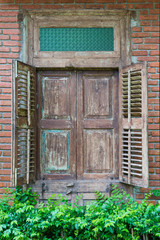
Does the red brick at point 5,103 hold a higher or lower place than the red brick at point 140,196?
higher

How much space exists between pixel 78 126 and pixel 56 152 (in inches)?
20.5

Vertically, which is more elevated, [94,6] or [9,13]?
[94,6]

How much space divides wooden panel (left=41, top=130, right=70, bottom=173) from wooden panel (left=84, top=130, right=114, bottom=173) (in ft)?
0.96

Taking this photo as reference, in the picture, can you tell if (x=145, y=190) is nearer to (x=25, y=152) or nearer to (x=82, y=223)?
(x=82, y=223)

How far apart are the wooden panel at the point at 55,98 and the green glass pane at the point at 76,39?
0.53 metres

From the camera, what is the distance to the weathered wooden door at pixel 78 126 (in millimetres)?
3551

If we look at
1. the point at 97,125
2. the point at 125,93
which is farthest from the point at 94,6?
the point at 97,125

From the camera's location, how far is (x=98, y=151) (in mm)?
3559

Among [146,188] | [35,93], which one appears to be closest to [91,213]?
[146,188]

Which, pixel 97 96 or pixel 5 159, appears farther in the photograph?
pixel 97 96

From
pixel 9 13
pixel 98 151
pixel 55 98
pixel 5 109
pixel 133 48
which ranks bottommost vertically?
pixel 98 151

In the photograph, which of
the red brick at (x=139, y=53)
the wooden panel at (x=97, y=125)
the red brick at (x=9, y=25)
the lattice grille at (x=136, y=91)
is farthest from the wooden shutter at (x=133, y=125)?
the red brick at (x=9, y=25)

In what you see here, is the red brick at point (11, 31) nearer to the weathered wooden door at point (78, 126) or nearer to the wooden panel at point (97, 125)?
the weathered wooden door at point (78, 126)

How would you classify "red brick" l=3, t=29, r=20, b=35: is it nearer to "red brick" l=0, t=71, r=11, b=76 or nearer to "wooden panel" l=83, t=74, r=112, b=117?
"red brick" l=0, t=71, r=11, b=76
